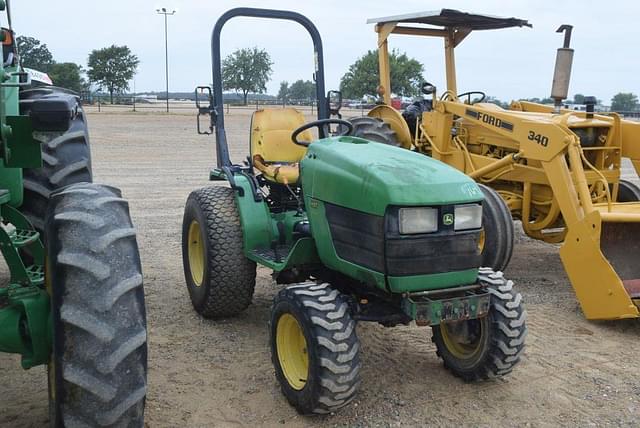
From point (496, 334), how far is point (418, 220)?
2.79 feet

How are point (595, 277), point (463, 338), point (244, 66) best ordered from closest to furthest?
1. point (463, 338)
2. point (595, 277)
3. point (244, 66)

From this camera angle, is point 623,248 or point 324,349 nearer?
point 324,349

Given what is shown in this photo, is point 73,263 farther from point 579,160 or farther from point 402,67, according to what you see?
point 402,67

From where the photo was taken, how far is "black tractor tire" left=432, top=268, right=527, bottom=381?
144 inches

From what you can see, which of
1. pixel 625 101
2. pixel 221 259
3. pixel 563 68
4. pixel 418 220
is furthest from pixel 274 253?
pixel 625 101

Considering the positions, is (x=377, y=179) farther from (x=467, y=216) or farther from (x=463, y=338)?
(x=463, y=338)

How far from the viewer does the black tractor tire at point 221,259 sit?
468 cm

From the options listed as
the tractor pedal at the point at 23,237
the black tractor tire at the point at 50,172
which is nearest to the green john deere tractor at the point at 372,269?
the black tractor tire at the point at 50,172

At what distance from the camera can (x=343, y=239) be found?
3.67m

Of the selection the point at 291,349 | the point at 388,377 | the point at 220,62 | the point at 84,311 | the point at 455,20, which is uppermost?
the point at 455,20

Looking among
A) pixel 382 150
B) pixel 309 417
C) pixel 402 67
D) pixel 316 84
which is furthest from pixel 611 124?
pixel 402 67

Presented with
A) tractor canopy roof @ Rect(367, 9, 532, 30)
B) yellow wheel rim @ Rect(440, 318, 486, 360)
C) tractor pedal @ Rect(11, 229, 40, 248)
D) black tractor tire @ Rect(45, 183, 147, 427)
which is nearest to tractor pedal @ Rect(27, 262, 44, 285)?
tractor pedal @ Rect(11, 229, 40, 248)

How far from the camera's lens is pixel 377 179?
338 cm

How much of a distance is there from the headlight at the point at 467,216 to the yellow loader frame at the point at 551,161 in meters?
1.79
